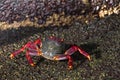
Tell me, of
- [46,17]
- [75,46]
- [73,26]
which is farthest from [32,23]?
[75,46]

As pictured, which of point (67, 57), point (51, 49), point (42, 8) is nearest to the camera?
point (67, 57)

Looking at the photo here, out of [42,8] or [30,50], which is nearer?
[30,50]

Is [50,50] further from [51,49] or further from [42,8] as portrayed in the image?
[42,8]

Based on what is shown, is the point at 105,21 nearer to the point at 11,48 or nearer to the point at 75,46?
the point at 75,46

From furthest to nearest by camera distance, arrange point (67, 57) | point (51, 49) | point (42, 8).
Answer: point (42, 8) → point (51, 49) → point (67, 57)

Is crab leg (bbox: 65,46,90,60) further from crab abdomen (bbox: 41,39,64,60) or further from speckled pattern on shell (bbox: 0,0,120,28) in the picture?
speckled pattern on shell (bbox: 0,0,120,28)

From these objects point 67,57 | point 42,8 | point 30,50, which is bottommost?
point 67,57

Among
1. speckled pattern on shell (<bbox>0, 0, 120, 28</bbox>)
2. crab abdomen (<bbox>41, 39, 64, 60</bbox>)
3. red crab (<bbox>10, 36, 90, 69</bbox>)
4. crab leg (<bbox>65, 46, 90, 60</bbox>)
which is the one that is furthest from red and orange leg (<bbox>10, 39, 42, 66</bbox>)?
speckled pattern on shell (<bbox>0, 0, 120, 28</bbox>)

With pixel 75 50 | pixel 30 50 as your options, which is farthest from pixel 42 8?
pixel 75 50

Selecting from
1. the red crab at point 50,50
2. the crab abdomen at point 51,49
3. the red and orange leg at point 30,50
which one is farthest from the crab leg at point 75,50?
the red and orange leg at point 30,50
